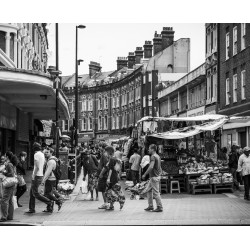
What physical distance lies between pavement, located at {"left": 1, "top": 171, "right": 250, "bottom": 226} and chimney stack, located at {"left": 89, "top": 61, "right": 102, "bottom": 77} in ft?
240

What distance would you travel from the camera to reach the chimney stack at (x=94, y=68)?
9062 cm

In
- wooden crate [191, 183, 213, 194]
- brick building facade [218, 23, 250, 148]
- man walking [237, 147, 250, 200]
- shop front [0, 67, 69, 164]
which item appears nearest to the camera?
man walking [237, 147, 250, 200]

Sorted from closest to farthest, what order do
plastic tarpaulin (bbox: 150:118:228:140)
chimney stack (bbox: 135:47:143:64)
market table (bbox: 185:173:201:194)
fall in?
plastic tarpaulin (bbox: 150:118:228:140), market table (bbox: 185:173:201:194), chimney stack (bbox: 135:47:143:64)

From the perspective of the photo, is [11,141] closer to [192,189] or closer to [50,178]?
[192,189]

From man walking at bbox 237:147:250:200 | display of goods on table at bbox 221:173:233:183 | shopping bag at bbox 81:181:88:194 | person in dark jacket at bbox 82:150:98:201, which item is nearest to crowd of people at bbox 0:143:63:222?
person in dark jacket at bbox 82:150:98:201

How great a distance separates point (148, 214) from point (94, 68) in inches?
3095

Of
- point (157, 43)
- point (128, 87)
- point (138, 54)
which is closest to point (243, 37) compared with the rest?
point (157, 43)

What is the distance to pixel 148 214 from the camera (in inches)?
556

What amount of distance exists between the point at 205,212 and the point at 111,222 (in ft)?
8.84

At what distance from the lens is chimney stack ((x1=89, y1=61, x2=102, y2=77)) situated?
90.6 m

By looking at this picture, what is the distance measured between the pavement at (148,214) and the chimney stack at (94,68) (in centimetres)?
7315

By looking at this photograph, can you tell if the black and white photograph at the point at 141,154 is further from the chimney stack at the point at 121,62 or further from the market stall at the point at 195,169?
the chimney stack at the point at 121,62

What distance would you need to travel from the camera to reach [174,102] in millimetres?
49906

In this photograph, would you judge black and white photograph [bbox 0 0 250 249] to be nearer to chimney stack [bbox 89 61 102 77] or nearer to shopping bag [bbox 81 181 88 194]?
shopping bag [bbox 81 181 88 194]
